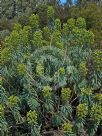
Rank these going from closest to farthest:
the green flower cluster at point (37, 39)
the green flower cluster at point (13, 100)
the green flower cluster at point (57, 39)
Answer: the green flower cluster at point (13, 100) < the green flower cluster at point (37, 39) < the green flower cluster at point (57, 39)

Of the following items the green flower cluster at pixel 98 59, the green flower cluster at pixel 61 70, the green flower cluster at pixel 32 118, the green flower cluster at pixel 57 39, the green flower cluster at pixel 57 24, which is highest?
the green flower cluster at pixel 57 24

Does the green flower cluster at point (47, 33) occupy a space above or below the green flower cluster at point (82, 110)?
above

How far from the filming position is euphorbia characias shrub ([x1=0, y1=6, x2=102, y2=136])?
355 inches

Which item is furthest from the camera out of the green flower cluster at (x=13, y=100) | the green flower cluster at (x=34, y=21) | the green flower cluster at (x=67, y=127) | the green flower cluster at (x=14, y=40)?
the green flower cluster at (x=34, y=21)

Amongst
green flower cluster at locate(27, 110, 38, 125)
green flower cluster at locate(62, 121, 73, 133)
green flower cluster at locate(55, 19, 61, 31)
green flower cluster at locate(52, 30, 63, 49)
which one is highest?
green flower cluster at locate(55, 19, 61, 31)

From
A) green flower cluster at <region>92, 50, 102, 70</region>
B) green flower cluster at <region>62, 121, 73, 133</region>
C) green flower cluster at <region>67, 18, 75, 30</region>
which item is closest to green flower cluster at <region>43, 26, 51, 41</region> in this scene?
green flower cluster at <region>67, 18, 75, 30</region>

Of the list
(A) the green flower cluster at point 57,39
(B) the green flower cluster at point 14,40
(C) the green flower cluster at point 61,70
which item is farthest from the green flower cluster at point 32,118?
(A) the green flower cluster at point 57,39

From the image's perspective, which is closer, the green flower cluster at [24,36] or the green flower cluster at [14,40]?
the green flower cluster at [14,40]

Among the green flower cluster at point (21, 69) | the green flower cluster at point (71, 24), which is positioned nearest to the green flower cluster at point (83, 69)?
the green flower cluster at point (21, 69)

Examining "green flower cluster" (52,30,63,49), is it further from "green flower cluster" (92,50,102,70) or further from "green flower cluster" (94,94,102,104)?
"green flower cluster" (94,94,102,104)

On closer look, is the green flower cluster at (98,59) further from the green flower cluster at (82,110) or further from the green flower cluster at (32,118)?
the green flower cluster at (32,118)

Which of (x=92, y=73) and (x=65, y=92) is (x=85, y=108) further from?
(x=92, y=73)

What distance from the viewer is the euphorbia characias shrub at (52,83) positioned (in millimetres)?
9016

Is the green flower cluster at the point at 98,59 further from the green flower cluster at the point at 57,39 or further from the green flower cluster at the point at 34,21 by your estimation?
the green flower cluster at the point at 34,21
